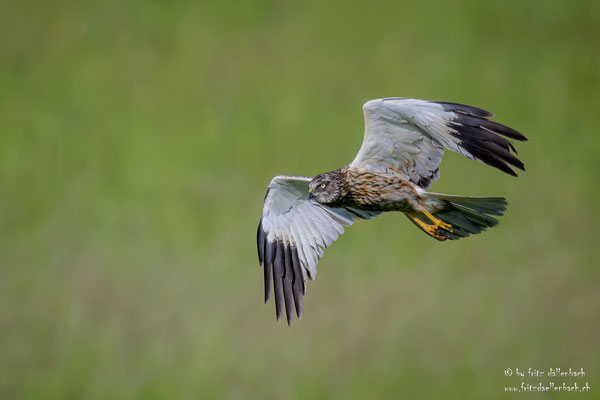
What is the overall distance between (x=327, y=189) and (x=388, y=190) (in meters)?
0.64

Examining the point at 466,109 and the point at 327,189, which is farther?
the point at 327,189

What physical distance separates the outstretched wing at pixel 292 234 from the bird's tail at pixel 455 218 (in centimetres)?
127

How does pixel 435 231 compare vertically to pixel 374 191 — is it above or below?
below

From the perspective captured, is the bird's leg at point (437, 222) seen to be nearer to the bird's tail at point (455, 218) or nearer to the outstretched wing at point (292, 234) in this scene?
the bird's tail at point (455, 218)

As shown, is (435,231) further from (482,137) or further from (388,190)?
(482,137)

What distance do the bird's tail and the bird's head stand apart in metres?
0.82

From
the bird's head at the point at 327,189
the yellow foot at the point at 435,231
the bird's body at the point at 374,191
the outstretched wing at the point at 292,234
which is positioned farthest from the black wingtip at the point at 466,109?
the outstretched wing at the point at 292,234

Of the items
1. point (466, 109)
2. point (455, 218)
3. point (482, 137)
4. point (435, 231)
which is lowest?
point (435, 231)

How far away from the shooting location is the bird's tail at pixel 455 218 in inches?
328

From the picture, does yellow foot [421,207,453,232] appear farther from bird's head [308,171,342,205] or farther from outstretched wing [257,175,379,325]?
outstretched wing [257,175,379,325]

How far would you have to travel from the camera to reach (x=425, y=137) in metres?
8.77

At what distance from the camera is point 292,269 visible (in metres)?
9.65

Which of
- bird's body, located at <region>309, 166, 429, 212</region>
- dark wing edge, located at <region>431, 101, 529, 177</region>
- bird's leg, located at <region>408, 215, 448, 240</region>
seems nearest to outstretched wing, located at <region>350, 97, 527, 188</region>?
dark wing edge, located at <region>431, 101, 529, 177</region>

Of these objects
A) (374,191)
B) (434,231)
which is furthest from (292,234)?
(434,231)
